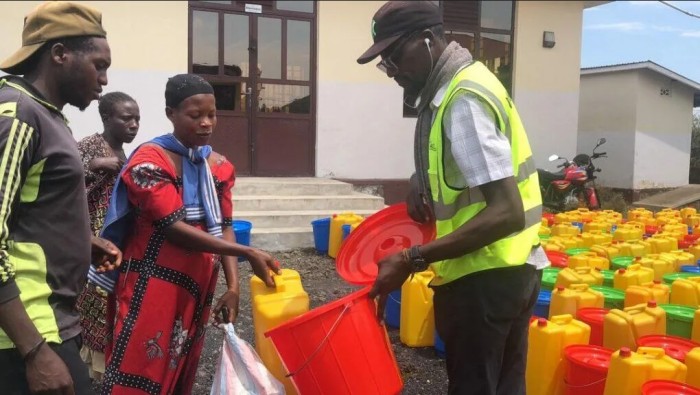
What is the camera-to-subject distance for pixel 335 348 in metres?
2.03

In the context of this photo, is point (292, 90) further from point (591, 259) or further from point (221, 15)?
point (591, 259)

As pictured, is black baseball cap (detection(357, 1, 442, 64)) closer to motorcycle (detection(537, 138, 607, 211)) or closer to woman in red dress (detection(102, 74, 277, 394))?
woman in red dress (detection(102, 74, 277, 394))

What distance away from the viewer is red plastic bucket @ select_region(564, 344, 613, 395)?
8.57ft

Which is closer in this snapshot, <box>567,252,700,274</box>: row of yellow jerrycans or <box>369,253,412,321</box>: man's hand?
<box>369,253,412,321</box>: man's hand

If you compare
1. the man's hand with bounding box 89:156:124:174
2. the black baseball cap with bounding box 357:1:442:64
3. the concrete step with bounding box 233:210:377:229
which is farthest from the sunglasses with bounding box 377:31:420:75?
the concrete step with bounding box 233:210:377:229

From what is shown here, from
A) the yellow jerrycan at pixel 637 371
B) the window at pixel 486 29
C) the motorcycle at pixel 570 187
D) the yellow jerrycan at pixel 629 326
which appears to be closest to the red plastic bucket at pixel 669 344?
the yellow jerrycan at pixel 629 326

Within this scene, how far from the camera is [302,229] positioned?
725cm

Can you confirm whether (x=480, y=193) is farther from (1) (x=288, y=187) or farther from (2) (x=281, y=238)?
(1) (x=288, y=187)

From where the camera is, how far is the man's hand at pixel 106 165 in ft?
10.00

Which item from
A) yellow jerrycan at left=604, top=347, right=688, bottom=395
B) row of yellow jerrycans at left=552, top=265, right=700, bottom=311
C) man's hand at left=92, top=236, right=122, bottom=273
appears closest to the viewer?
man's hand at left=92, top=236, right=122, bottom=273

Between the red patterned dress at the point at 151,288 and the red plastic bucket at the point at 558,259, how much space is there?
10.1 feet

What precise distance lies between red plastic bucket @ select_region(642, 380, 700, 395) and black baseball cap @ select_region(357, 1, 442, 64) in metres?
1.59

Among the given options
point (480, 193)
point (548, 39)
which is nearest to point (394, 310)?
point (480, 193)

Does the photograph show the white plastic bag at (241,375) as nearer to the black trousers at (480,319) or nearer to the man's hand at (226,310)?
the man's hand at (226,310)
